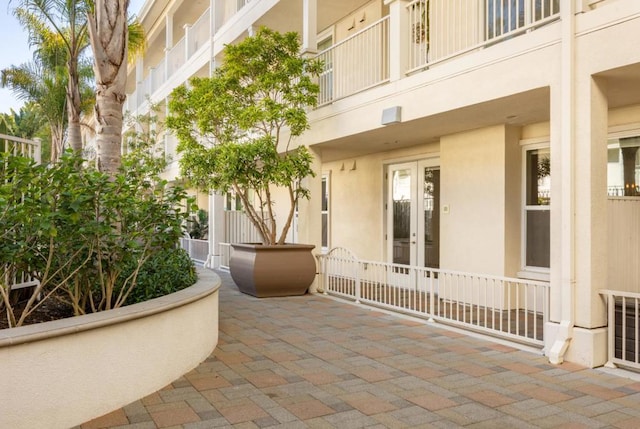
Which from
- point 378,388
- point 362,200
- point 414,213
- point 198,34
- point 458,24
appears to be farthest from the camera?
point 198,34

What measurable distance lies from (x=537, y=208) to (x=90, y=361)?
669cm

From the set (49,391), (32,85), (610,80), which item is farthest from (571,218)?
(32,85)

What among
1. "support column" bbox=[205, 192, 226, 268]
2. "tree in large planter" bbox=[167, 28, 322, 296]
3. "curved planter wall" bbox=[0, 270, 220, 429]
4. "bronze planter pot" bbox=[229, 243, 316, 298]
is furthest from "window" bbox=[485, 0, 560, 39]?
"support column" bbox=[205, 192, 226, 268]

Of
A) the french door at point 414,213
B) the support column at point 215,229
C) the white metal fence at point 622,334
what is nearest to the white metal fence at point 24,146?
the white metal fence at point 622,334

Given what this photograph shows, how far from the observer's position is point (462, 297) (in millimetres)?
8539

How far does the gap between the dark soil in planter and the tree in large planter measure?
12.9 feet

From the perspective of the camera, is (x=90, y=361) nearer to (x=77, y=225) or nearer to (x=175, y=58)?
(x=77, y=225)

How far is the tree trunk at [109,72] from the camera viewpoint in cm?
691

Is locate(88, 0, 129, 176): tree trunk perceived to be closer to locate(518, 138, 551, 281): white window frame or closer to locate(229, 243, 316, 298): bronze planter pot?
locate(229, 243, 316, 298): bronze planter pot

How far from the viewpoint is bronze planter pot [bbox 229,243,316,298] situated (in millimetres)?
9461

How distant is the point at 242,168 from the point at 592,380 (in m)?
6.18

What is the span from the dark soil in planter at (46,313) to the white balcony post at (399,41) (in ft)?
17.6

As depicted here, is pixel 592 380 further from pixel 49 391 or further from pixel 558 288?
pixel 49 391

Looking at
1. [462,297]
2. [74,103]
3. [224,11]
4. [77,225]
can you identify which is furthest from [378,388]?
[74,103]
